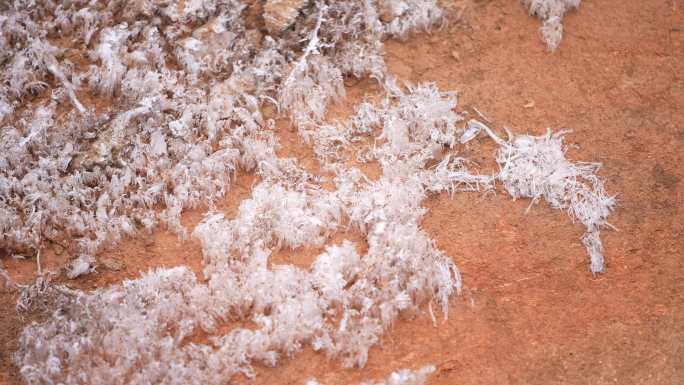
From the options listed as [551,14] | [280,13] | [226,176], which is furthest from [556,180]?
[280,13]

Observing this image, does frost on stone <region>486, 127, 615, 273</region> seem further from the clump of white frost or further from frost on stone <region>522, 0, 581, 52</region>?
the clump of white frost

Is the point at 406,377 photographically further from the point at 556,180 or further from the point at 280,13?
the point at 280,13

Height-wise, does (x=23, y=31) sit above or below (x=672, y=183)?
above

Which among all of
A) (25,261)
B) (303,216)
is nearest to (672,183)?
(303,216)

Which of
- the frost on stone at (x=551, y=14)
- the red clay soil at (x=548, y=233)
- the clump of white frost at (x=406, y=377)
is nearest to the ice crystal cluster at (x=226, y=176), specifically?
the clump of white frost at (x=406, y=377)

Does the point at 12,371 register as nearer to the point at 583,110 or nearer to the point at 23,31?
the point at 23,31
